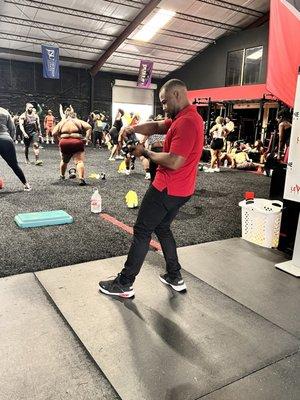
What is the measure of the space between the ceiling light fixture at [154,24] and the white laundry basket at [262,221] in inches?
504

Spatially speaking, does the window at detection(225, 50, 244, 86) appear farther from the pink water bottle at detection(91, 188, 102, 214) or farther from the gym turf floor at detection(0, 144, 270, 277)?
the pink water bottle at detection(91, 188, 102, 214)

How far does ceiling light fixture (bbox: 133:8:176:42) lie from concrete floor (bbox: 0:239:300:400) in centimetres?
1394

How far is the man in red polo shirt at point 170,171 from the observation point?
2.12 meters

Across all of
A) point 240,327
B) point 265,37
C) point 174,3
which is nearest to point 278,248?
point 240,327

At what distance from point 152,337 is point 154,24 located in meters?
15.5

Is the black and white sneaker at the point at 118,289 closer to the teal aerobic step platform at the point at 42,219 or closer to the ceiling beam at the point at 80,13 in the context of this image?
the teal aerobic step platform at the point at 42,219

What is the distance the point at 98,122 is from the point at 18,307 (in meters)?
14.8

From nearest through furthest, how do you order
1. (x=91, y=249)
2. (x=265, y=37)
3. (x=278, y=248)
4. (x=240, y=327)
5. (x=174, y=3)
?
(x=240, y=327)
(x=91, y=249)
(x=278, y=248)
(x=174, y=3)
(x=265, y=37)

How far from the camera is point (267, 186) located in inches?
314

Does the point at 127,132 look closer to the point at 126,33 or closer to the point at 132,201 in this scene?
the point at 132,201

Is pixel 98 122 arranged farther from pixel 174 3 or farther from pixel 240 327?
pixel 240 327

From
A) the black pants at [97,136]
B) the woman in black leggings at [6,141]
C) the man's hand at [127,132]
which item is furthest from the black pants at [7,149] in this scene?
the black pants at [97,136]

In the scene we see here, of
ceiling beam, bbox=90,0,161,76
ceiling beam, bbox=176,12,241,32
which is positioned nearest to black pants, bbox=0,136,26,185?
ceiling beam, bbox=90,0,161,76

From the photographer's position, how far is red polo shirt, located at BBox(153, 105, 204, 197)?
2111 mm
